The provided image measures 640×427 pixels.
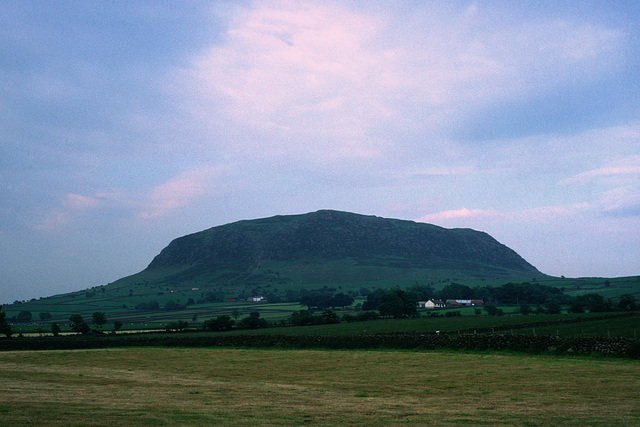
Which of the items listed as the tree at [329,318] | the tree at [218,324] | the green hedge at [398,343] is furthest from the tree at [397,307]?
the green hedge at [398,343]

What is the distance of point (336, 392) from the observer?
29266 millimetres

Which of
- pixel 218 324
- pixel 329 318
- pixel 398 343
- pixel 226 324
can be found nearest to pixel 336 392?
pixel 398 343

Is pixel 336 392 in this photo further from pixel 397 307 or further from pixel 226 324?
pixel 397 307

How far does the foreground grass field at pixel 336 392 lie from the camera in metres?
20.9

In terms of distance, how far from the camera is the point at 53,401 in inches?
997

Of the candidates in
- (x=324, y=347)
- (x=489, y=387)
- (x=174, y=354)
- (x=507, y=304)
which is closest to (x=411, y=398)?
(x=489, y=387)

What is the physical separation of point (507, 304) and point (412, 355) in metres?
160

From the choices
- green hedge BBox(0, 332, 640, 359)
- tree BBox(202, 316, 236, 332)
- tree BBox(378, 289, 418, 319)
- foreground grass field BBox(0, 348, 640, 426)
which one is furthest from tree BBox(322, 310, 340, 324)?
foreground grass field BBox(0, 348, 640, 426)

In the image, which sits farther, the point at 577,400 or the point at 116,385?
the point at 116,385

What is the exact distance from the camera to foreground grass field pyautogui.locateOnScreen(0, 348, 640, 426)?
20.9m

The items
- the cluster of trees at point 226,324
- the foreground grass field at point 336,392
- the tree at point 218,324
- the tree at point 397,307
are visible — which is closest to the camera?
the foreground grass field at point 336,392

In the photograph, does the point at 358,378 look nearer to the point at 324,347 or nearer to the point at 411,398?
the point at 411,398

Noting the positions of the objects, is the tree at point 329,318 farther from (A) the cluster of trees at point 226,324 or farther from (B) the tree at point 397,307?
(A) the cluster of trees at point 226,324

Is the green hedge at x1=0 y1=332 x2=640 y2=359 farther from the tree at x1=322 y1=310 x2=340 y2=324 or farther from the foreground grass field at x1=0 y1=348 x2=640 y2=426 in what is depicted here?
the tree at x1=322 y1=310 x2=340 y2=324
